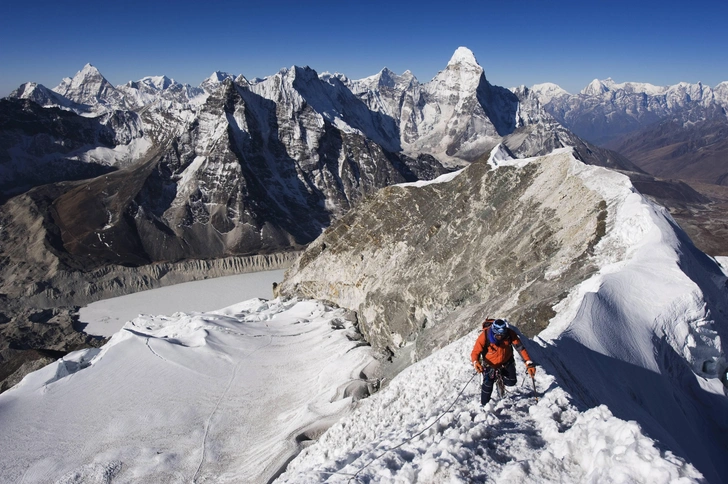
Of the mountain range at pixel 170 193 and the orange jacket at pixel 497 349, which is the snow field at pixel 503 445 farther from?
the mountain range at pixel 170 193

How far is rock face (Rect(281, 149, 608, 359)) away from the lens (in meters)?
24.6

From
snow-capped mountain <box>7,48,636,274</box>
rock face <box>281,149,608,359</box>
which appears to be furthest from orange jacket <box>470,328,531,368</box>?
snow-capped mountain <box>7,48,636,274</box>

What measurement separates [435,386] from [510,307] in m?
10.9

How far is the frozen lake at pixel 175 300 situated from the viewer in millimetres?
62447

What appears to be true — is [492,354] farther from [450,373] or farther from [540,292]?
[540,292]

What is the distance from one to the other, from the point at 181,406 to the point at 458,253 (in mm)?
21163

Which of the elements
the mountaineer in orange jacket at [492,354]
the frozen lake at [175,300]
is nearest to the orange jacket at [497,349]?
the mountaineer in orange jacket at [492,354]

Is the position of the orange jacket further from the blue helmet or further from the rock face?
the rock face

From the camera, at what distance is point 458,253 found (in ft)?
111

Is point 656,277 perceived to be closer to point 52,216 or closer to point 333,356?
point 333,356

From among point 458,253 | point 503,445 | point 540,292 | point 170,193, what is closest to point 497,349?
point 503,445

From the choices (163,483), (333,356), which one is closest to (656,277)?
(333,356)

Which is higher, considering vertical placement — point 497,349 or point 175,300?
point 497,349

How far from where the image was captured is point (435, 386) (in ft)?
→ 42.9
